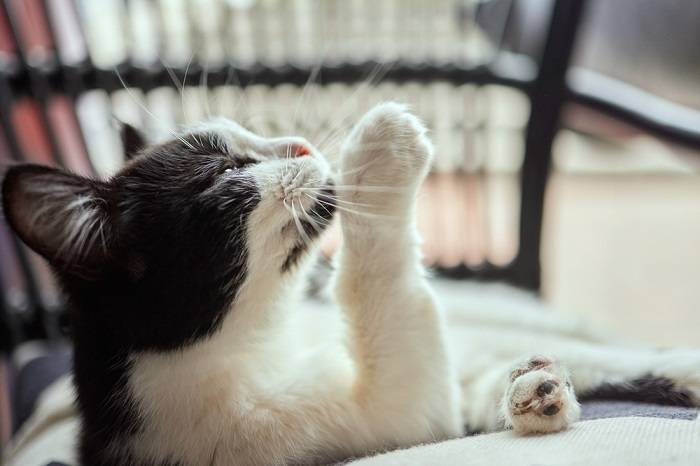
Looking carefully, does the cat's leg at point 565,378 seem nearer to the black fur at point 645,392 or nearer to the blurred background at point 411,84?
the black fur at point 645,392

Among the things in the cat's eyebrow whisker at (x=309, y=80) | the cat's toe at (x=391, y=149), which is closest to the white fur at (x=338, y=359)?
the cat's toe at (x=391, y=149)

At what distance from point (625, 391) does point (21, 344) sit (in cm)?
140

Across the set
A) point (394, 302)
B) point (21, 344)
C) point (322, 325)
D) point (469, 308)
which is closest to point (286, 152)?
point (394, 302)

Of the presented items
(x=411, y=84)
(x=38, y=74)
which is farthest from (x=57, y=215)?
(x=411, y=84)

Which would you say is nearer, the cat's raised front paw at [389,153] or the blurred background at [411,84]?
the cat's raised front paw at [389,153]

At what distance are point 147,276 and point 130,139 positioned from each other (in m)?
0.38

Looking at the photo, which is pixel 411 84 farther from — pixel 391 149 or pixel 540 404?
pixel 540 404

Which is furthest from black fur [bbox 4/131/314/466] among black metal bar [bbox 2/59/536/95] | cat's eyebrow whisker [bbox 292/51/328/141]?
black metal bar [bbox 2/59/536/95]

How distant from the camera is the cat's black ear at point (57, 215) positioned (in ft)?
2.32

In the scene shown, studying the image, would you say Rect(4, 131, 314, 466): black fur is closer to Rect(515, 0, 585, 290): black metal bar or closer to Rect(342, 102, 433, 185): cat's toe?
Rect(342, 102, 433, 185): cat's toe

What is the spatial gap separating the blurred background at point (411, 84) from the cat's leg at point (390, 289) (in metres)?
0.41

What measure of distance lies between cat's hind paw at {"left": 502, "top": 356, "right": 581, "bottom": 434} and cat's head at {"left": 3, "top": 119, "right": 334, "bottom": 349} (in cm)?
34

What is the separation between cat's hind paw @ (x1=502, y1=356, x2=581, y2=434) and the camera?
722 millimetres

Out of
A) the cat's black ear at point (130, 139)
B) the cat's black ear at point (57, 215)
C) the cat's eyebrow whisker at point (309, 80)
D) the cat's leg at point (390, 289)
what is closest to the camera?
the cat's black ear at point (57, 215)
